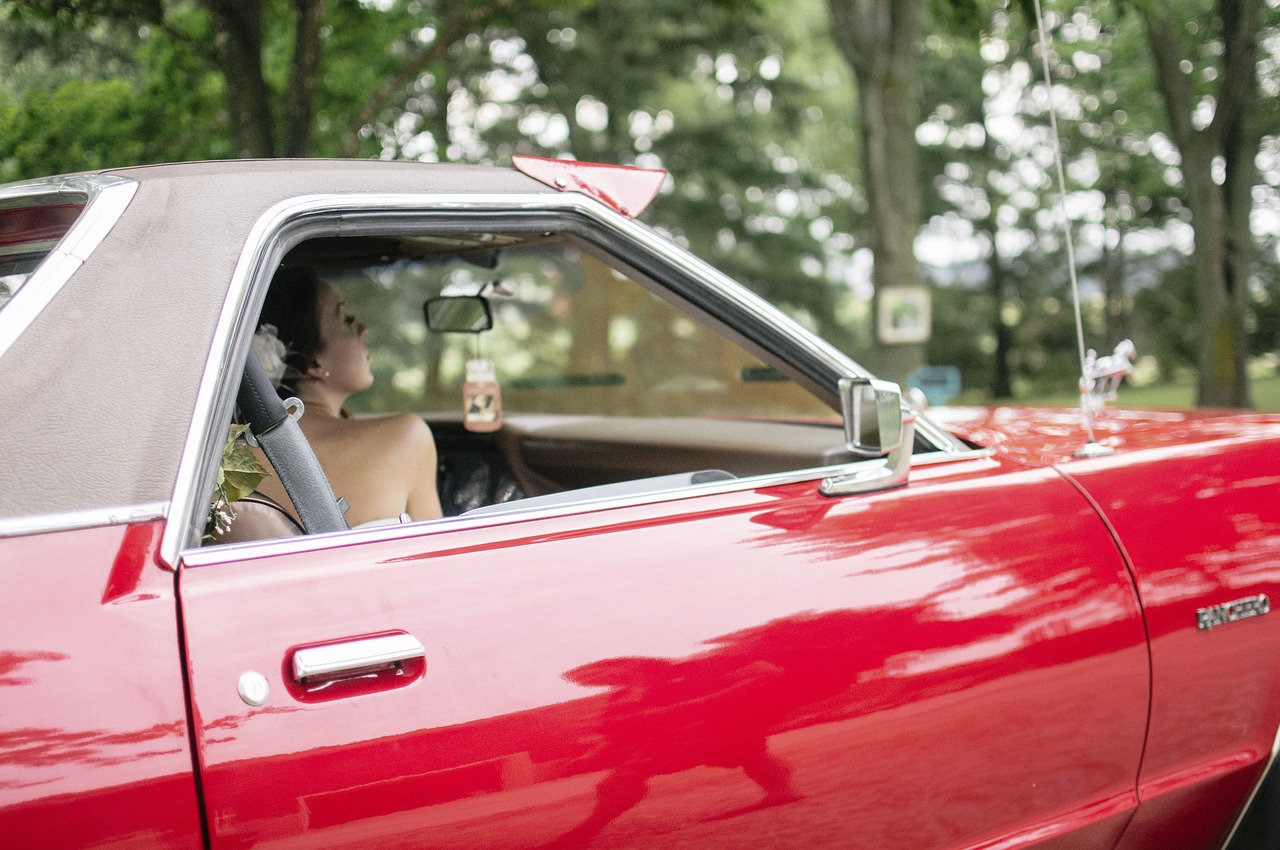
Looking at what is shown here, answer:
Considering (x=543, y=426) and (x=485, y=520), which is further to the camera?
(x=543, y=426)

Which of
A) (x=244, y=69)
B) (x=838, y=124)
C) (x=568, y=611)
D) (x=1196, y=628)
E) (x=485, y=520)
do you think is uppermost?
(x=838, y=124)

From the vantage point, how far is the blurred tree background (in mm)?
8141

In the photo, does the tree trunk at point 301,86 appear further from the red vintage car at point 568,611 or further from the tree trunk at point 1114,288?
the tree trunk at point 1114,288

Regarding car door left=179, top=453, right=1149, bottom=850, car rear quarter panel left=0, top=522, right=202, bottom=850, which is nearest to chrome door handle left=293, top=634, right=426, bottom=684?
car door left=179, top=453, right=1149, bottom=850

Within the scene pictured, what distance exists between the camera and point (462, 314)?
3453 mm

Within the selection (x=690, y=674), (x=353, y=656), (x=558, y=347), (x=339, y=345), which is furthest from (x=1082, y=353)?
(x=558, y=347)

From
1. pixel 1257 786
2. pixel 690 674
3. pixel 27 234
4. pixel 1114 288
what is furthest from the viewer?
pixel 1114 288

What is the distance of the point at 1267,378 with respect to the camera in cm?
1953

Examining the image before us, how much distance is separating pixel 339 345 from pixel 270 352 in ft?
0.60

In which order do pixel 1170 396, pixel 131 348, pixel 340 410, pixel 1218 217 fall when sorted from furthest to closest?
pixel 1170 396, pixel 1218 217, pixel 340 410, pixel 131 348

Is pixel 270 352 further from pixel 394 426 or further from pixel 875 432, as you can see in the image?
pixel 875 432

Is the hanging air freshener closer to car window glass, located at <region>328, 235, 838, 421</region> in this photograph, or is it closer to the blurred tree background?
car window glass, located at <region>328, 235, 838, 421</region>

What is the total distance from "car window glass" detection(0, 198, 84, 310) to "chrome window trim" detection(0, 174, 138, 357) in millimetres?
14

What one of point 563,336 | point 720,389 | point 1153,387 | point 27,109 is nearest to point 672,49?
point 563,336
